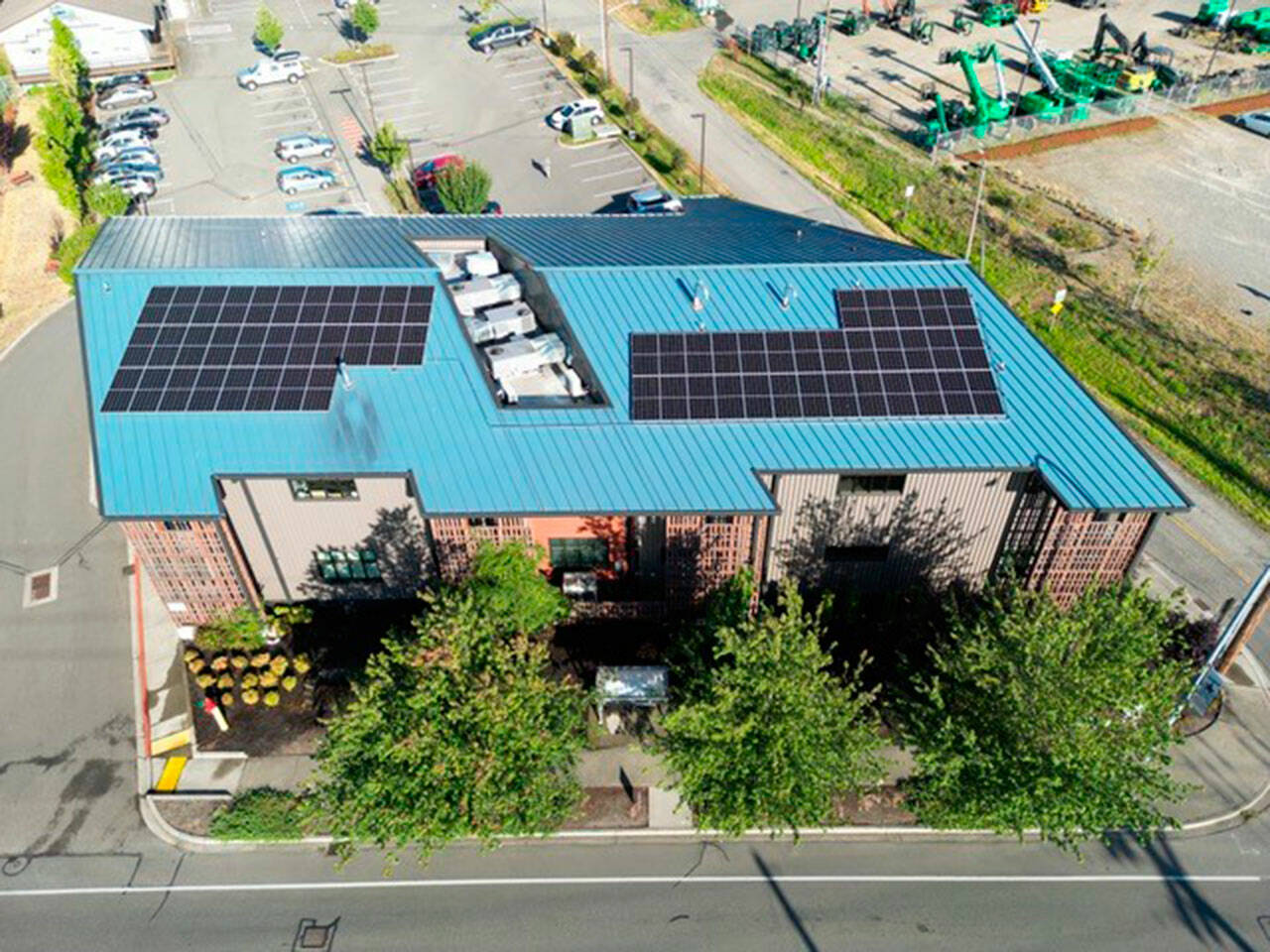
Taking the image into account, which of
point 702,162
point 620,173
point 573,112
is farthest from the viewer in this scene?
point 573,112

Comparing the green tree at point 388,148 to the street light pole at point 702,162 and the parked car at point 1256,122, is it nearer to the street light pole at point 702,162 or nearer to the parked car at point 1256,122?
the street light pole at point 702,162

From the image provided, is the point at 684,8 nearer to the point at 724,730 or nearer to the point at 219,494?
the point at 219,494

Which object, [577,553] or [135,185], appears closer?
[577,553]

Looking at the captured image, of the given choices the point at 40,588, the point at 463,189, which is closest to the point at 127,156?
the point at 463,189

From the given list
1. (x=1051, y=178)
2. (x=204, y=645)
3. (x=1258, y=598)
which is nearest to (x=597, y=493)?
(x=204, y=645)

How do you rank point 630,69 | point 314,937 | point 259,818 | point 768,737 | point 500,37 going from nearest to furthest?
point 768,737
point 314,937
point 259,818
point 630,69
point 500,37

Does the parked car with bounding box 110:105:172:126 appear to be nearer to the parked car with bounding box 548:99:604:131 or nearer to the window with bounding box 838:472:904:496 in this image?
the parked car with bounding box 548:99:604:131

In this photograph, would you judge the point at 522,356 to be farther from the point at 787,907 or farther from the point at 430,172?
the point at 430,172
